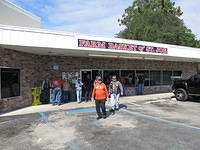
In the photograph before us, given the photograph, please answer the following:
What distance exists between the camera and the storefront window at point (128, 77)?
42.9ft

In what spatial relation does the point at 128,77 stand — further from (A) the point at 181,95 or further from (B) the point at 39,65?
(B) the point at 39,65

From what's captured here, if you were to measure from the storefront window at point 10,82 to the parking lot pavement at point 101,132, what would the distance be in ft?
5.27

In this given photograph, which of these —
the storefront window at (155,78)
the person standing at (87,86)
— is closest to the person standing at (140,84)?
the storefront window at (155,78)

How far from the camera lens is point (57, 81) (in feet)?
30.3

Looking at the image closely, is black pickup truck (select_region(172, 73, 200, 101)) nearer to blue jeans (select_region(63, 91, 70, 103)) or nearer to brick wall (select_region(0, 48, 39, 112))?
blue jeans (select_region(63, 91, 70, 103))

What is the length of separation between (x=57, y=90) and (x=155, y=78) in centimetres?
968

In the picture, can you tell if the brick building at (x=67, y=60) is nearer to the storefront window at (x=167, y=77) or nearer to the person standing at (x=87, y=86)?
the storefront window at (x=167, y=77)

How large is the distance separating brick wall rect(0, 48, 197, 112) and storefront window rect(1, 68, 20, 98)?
0.83 feet

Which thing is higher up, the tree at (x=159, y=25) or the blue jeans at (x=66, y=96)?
the tree at (x=159, y=25)

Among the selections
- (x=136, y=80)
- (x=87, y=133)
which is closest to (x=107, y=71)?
A: (x=136, y=80)

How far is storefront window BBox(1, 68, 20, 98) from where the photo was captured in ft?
25.8

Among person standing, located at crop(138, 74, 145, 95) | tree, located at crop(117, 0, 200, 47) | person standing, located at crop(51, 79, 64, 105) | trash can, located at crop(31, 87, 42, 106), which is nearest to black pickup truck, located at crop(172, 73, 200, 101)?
person standing, located at crop(138, 74, 145, 95)

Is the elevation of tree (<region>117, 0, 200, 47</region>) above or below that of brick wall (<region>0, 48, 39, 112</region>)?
above

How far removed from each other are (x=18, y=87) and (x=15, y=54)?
1.84 meters
